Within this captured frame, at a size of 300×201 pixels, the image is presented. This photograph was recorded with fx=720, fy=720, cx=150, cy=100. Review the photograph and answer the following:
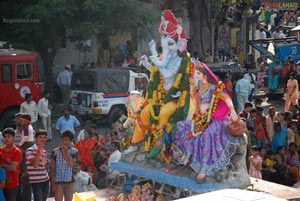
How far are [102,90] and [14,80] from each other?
7.92 feet

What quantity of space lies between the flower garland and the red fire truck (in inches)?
329

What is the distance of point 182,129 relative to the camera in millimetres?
10859

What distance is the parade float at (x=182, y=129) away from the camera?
34.0 feet

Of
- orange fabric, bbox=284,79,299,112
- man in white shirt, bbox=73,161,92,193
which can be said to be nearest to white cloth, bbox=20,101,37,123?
man in white shirt, bbox=73,161,92,193

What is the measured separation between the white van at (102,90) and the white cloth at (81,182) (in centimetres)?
722

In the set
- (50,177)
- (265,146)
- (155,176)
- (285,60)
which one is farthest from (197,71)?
(285,60)

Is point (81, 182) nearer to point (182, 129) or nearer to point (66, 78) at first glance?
point (182, 129)

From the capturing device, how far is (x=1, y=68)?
58.9 feet

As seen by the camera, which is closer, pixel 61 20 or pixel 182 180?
pixel 182 180

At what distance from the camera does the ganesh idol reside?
11086 mm

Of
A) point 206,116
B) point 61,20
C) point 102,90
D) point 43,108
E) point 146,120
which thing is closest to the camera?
point 206,116

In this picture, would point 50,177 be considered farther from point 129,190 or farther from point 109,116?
point 109,116

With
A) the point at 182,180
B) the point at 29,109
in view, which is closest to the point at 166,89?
the point at 182,180

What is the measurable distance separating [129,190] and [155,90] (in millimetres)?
1650
